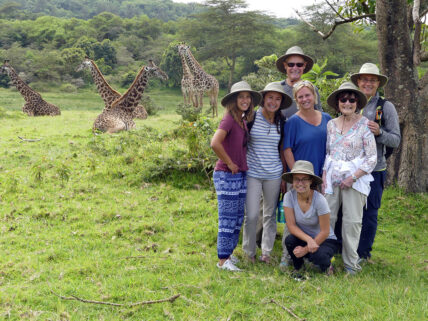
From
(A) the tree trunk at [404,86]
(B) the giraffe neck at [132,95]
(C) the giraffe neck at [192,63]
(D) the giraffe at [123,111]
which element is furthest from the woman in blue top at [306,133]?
(C) the giraffe neck at [192,63]

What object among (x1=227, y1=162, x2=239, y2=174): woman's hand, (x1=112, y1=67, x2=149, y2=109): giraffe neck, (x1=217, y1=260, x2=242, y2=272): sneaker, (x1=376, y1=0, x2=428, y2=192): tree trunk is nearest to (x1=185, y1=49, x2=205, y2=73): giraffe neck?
(x1=112, y1=67, x2=149, y2=109): giraffe neck

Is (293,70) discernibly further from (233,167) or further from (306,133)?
(233,167)

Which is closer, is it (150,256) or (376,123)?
(376,123)

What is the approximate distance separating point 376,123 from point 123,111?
31.1 ft

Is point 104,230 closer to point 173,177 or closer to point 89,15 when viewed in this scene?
point 173,177

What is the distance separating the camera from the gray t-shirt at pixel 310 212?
3.47 metres

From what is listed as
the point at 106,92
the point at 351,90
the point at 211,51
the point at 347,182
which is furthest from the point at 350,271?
the point at 211,51

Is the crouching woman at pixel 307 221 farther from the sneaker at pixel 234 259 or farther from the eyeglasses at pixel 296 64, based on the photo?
the eyeglasses at pixel 296 64

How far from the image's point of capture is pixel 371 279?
344cm

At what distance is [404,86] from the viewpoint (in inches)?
216

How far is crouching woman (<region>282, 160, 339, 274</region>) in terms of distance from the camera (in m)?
3.43

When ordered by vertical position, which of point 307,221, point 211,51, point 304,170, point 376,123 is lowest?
point 307,221

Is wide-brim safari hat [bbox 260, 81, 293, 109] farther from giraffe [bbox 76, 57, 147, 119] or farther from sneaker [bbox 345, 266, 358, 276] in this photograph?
Result: giraffe [bbox 76, 57, 147, 119]

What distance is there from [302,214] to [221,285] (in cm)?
93
